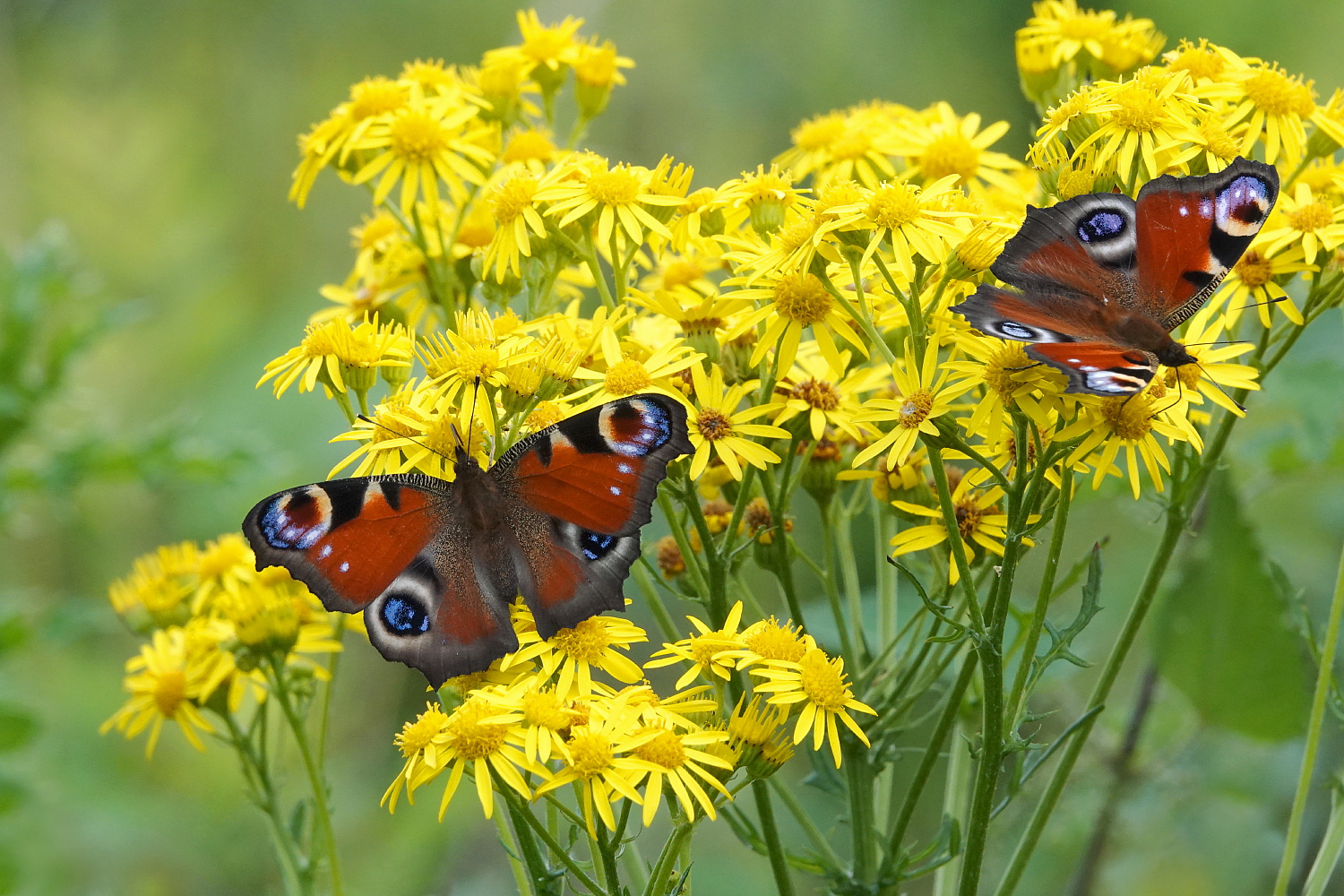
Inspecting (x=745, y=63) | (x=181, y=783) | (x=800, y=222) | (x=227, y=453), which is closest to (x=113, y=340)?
(x=181, y=783)

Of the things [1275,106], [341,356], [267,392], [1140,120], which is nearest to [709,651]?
[341,356]

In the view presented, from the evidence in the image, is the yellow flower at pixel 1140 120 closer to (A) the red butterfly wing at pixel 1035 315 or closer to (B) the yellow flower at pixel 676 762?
(A) the red butterfly wing at pixel 1035 315

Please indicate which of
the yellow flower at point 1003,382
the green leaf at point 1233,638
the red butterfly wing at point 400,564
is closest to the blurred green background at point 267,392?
the green leaf at point 1233,638

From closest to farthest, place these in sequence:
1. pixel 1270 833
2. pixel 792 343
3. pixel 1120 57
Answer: pixel 792 343 < pixel 1120 57 < pixel 1270 833

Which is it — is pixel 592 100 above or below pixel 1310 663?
above

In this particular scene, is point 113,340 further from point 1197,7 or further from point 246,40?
point 1197,7

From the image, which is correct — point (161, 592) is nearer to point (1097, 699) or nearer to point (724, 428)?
point (724, 428)

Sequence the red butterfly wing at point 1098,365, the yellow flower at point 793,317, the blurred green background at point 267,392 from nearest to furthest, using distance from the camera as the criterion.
A: the red butterfly wing at point 1098,365
the yellow flower at point 793,317
the blurred green background at point 267,392
